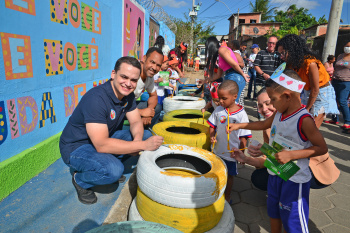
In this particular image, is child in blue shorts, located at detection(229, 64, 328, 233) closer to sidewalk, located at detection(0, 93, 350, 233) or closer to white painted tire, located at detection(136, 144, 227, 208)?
white painted tire, located at detection(136, 144, 227, 208)

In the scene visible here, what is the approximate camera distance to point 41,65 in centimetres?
273

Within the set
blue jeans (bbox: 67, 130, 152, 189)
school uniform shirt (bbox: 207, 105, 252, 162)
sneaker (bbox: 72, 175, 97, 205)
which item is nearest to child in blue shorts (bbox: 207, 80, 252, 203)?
school uniform shirt (bbox: 207, 105, 252, 162)

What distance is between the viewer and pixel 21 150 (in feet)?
8.22

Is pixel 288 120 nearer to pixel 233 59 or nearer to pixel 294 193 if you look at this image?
pixel 294 193

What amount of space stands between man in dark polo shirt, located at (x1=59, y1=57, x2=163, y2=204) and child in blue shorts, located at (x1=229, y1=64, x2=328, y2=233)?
3.63ft

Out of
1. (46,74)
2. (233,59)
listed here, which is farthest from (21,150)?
(233,59)

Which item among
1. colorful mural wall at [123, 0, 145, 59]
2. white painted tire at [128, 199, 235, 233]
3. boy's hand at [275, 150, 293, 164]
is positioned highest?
colorful mural wall at [123, 0, 145, 59]

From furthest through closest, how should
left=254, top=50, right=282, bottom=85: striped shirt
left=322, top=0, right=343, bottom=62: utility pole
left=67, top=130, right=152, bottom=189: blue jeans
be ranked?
left=322, top=0, right=343, bottom=62: utility pole
left=254, top=50, right=282, bottom=85: striped shirt
left=67, top=130, right=152, bottom=189: blue jeans

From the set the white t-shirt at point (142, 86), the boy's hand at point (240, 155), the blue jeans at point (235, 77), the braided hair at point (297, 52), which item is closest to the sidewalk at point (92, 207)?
the boy's hand at point (240, 155)

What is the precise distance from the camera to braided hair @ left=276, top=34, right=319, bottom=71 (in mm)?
2941

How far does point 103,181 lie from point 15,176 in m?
0.93

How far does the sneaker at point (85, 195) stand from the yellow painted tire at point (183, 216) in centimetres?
76

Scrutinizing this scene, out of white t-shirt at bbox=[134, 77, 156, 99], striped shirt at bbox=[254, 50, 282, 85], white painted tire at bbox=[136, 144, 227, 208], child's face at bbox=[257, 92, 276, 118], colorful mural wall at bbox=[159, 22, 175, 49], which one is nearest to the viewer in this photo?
white painted tire at bbox=[136, 144, 227, 208]

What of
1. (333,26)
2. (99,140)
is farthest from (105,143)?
(333,26)
